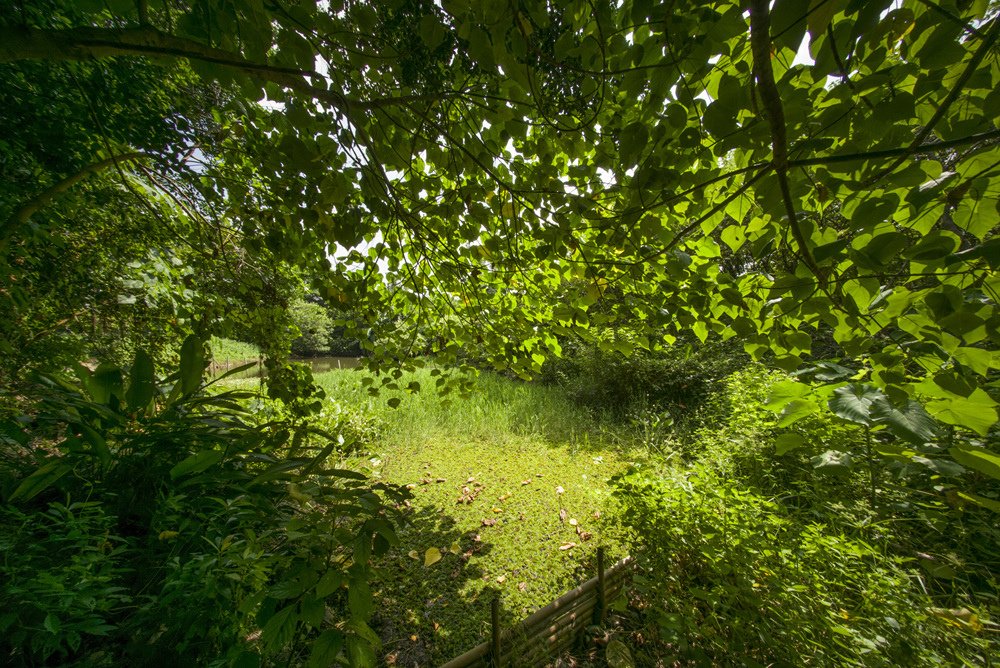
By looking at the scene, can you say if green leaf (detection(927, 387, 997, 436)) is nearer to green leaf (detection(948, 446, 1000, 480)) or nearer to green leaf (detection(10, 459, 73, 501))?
green leaf (detection(948, 446, 1000, 480))

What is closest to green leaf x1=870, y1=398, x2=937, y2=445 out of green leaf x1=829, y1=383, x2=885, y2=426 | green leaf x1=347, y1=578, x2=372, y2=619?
green leaf x1=829, y1=383, x2=885, y2=426

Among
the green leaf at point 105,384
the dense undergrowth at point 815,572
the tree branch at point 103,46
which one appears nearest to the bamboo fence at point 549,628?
the dense undergrowth at point 815,572

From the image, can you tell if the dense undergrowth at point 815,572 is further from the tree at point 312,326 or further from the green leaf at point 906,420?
the tree at point 312,326

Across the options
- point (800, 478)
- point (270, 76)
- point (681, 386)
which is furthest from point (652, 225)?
point (681, 386)

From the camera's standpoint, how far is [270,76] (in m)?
1.06

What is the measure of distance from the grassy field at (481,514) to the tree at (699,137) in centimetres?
140

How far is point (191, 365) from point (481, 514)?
3.25 metres

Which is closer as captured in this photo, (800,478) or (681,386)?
(800,478)

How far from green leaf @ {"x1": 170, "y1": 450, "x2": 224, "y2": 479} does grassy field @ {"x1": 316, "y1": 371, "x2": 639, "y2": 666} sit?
0.61 m

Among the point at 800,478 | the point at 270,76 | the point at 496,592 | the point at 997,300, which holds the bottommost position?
the point at 496,592

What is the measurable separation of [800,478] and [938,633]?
6.03 ft

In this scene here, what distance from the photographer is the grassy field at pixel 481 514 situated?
260 centimetres

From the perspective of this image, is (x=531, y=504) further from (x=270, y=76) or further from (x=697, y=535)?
(x=270, y=76)

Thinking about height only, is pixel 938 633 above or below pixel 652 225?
below
